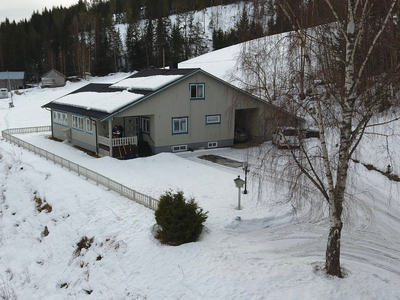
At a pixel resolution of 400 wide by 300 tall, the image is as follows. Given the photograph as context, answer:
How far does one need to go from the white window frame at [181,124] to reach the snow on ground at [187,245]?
370 centimetres

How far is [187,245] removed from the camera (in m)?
12.5

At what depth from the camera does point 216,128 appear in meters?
26.0

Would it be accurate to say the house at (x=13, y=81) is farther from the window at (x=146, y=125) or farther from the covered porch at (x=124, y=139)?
the window at (x=146, y=125)

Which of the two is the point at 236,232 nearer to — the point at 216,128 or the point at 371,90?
the point at 371,90

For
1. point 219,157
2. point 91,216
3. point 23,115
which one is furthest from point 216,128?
point 23,115

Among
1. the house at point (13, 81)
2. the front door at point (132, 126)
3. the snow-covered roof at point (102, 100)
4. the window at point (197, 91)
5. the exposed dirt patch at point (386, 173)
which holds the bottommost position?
the exposed dirt patch at point (386, 173)

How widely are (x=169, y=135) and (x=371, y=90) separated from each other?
1589 cm

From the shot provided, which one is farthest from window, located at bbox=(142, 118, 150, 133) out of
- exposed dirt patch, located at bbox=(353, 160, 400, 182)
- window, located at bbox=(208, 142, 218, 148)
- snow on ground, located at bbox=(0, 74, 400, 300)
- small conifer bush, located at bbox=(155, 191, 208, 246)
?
exposed dirt patch, located at bbox=(353, 160, 400, 182)

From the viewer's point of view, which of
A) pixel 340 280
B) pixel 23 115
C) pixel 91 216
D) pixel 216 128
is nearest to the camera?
pixel 340 280

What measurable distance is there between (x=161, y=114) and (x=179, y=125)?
1465 millimetres

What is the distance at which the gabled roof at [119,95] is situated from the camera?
22922 millimetres

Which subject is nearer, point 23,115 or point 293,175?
point 293,175

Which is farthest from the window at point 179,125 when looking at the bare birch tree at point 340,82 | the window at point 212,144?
the bare birch tree at point 340,82

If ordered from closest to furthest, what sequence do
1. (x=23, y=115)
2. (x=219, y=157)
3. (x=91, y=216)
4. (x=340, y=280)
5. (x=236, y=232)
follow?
(x=340, y=280), (x=236, y=232), (x=91, y=216), (x=219, y=157), (x=23, y=115)
